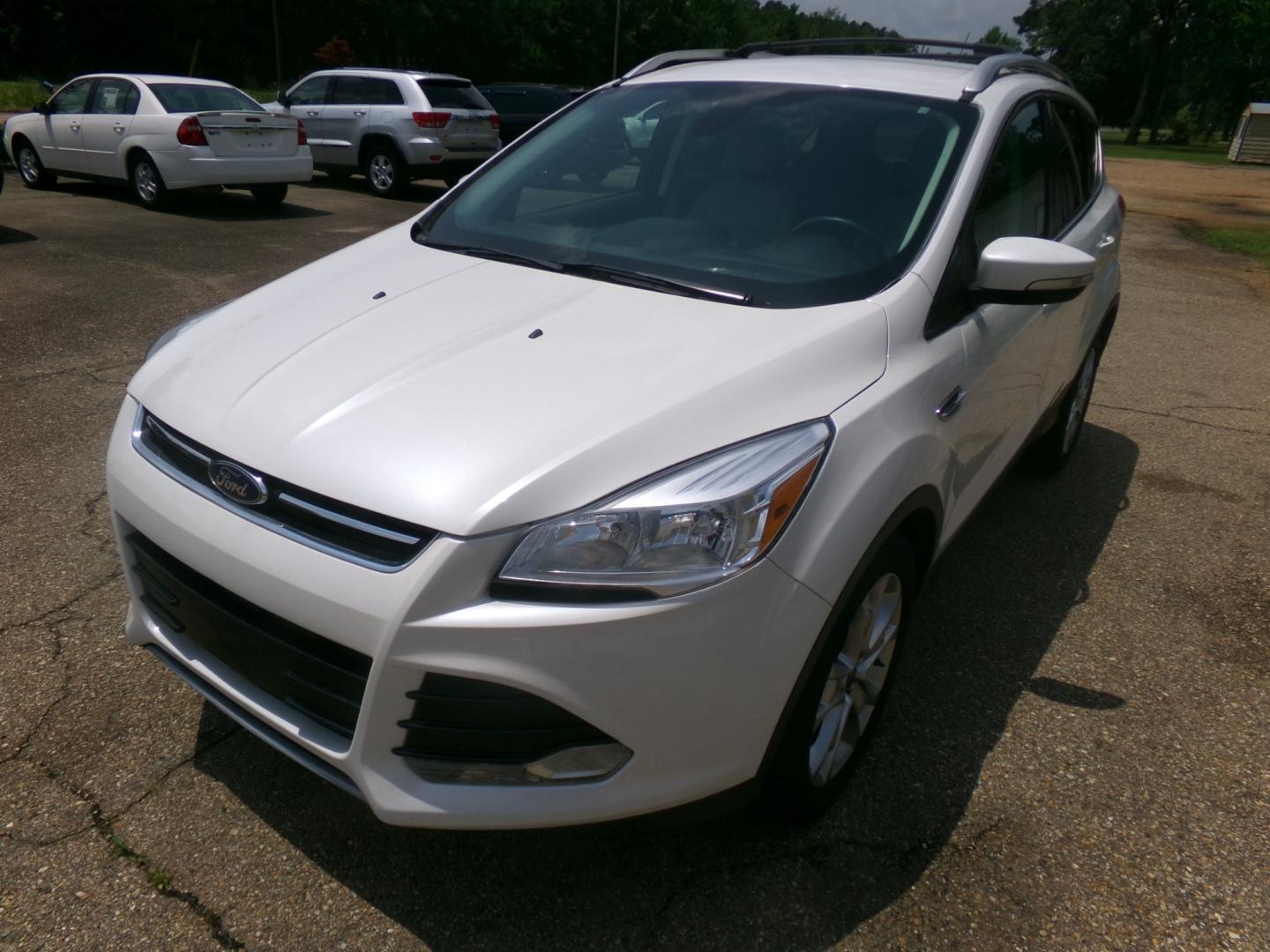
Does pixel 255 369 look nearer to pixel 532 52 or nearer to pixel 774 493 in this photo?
pixel 774 493

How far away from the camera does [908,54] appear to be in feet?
12.8

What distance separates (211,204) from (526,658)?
12.1 meters

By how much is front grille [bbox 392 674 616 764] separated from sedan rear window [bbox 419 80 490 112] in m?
12.8

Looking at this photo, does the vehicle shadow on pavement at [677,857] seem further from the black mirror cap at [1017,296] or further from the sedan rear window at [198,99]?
the sedan rear window at [198,99]

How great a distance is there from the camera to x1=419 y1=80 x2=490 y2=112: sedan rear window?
529 inches

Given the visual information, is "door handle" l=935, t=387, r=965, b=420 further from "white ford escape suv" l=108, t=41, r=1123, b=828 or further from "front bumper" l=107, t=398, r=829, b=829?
"front bumper" l=107, t=398, r=829, b=829

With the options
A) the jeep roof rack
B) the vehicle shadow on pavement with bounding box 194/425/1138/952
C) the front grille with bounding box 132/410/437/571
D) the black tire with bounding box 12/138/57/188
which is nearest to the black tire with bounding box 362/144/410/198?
the black tire with bounding box 12/138/57/188

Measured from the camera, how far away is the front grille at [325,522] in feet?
5.98

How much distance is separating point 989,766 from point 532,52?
163 ft

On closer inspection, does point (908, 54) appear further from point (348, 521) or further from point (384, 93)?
point (384, 93)

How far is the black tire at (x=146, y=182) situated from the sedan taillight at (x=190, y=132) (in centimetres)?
60

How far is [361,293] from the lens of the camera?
106 inches

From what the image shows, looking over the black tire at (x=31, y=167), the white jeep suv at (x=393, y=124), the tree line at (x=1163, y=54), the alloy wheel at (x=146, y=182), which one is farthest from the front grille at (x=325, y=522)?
the tree line at (x=1163, y=54)

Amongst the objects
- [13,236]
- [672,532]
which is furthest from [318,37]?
[672,532]
